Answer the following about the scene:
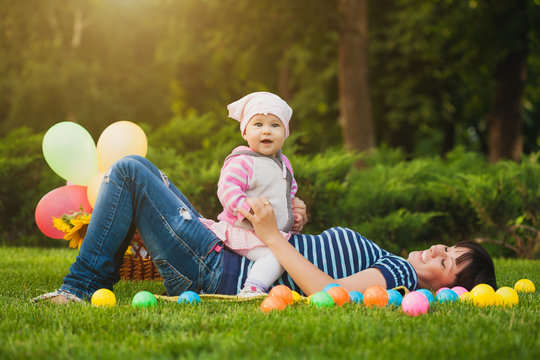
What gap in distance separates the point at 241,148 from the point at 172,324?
4.77ft

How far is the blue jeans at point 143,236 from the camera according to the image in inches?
131

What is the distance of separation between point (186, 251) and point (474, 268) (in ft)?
6.33

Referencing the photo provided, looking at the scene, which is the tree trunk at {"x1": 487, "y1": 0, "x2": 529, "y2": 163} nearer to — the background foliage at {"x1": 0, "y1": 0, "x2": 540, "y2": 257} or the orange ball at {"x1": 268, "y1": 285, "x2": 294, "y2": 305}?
the background foliage at {"x1": 0, "y1": 0, "x2": 540, "y2": 257}

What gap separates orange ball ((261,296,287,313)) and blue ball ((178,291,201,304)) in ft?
1.54

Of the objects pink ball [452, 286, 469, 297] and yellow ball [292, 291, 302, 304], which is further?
pink ball [452, 286, 469, 297]

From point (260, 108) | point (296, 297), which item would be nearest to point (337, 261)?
point (296, 297)

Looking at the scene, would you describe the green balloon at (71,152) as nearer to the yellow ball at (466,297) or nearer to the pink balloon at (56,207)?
the pink balloon at (56,207)

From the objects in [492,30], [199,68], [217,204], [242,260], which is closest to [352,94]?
[492,30]

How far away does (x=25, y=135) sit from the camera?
917cm

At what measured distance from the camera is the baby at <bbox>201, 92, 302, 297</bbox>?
3.37 m

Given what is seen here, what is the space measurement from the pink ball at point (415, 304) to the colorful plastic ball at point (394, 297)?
0.55 feet

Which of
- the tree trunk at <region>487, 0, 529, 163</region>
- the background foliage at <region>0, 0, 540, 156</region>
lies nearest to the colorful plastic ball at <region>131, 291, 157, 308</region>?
the background foliage at <region>0, 0, 540, 156</region>

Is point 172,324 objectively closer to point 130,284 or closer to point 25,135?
point 130,284

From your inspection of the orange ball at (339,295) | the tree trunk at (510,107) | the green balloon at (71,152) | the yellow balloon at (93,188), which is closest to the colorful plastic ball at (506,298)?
the orange ball at (339,295)
